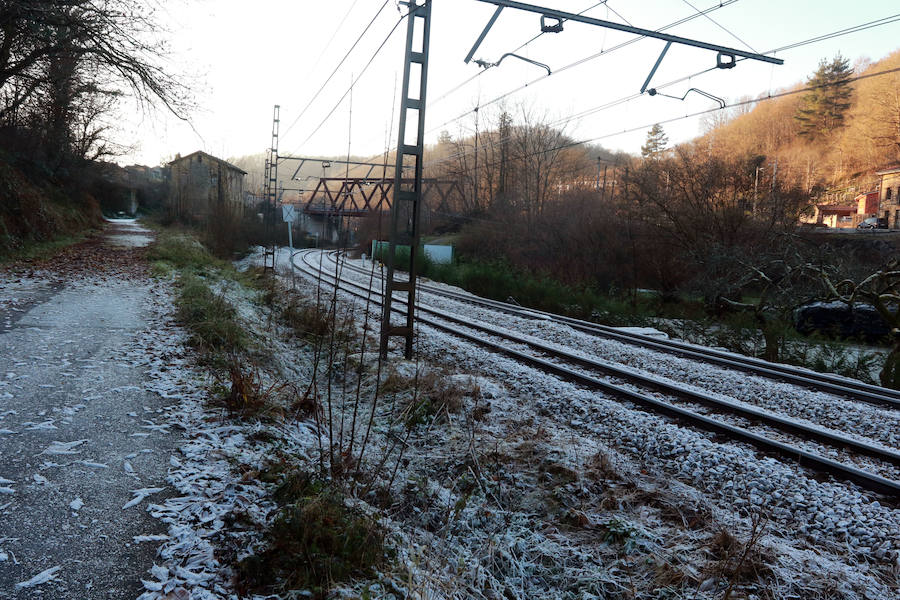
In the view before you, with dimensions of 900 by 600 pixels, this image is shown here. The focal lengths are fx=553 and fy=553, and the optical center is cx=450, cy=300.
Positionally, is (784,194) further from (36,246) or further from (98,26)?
(36,246)

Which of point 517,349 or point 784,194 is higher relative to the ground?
point 784,194

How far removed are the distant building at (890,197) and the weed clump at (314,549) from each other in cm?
6650

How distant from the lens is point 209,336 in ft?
26.1

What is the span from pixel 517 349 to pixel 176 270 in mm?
11201

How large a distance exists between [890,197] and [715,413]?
215 ft

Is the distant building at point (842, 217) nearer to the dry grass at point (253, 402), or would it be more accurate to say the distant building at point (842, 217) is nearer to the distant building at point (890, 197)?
the distant building at point (890, 197)

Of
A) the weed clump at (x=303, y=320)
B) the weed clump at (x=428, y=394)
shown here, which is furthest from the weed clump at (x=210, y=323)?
A: the weed clump at (x=428, y=394)

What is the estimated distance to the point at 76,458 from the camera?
13.2ft

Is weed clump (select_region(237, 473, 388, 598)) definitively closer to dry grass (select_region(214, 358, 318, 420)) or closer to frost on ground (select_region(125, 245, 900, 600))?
frost on ground (select_region(125, 245, 900, 600))

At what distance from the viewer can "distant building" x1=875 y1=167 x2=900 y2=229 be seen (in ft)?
180

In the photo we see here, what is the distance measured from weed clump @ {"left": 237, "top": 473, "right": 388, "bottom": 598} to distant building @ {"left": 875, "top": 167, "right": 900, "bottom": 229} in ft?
218

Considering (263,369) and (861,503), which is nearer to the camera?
(861,503)

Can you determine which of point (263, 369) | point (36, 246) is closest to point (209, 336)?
point (263, 369)

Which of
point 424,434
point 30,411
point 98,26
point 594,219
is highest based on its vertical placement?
point 98,26
